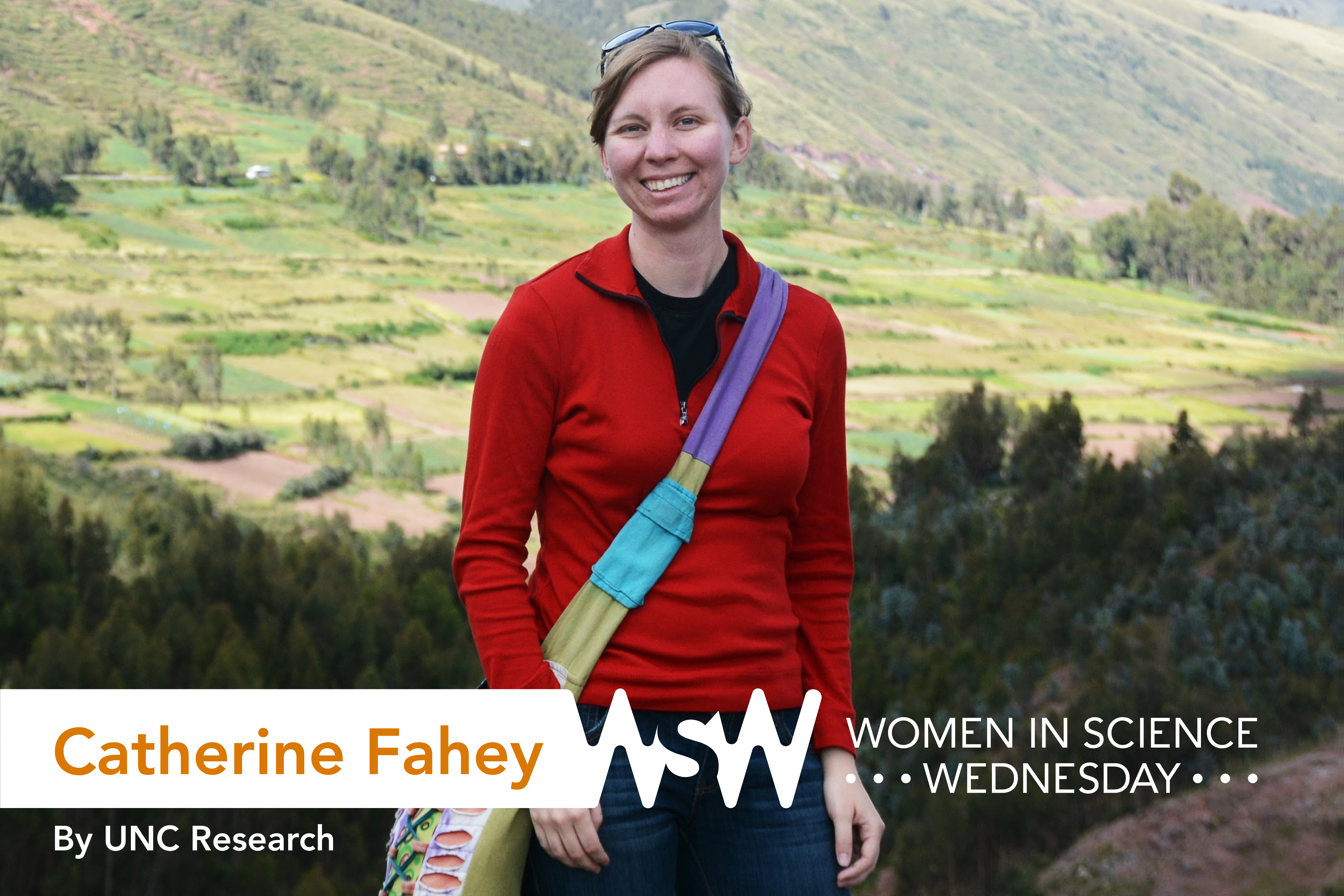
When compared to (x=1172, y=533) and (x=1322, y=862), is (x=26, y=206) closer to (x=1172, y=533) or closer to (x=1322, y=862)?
(x=1172, y=533)

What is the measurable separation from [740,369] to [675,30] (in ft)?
1.45

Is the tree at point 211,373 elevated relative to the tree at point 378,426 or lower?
elevated

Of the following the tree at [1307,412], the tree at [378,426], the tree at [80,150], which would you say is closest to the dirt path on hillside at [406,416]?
the tree at [378,426]

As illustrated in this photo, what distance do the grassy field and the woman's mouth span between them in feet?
92.7

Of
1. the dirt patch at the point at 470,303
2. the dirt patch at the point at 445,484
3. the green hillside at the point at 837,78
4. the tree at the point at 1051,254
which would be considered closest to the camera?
the dirt patch at the point at 445,484

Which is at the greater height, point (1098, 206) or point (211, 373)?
point (1098, 206)

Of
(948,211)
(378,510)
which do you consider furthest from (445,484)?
(948,211)

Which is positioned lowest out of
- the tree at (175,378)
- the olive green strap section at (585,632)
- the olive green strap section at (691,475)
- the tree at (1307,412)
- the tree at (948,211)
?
the tree at (175,378)

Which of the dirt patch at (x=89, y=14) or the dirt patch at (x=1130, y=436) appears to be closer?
the dirt patch at (x=1130, y=436)

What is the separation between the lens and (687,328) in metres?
1.65

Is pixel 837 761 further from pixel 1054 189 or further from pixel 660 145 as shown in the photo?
pixel 1054 189

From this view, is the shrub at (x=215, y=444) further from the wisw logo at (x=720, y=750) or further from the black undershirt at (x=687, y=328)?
the wisw logo at (x=720, y=750)

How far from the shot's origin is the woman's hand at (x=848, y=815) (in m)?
1.64

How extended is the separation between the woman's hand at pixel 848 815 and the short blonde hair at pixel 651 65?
85 cm
